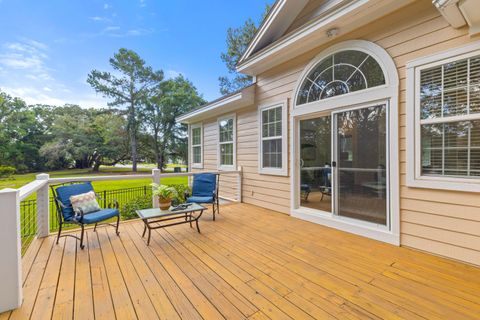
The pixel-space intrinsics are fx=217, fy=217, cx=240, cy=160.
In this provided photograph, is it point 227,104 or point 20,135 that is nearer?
point 227,104

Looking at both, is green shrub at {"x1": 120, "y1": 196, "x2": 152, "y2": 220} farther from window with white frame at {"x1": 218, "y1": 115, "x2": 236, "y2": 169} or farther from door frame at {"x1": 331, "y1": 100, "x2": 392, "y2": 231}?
door frame at {"x1": 331, "y1": 100, "x2": 392, "y2": 231}

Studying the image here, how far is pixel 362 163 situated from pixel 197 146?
5.94 m

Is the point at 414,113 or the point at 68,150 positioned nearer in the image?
the point at 414,113

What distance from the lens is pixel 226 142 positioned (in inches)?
257

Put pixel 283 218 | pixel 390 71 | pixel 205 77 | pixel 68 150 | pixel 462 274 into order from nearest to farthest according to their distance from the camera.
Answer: pixel 462 274 → pixel 390 71 → pixel 283 218 → pixel 205 77 → pixel 68 150

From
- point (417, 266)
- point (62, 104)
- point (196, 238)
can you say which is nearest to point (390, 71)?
point (417, 266)

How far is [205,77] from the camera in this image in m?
17.5

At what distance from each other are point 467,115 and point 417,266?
70.5 inches

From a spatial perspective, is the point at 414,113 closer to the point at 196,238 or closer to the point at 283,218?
the point at 283,218

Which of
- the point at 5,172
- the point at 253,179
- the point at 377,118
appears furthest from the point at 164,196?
the point at 5,172

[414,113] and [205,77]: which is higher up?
[205,77]

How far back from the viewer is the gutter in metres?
2.06

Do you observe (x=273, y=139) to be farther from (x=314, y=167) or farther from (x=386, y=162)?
(x=386, y=162)

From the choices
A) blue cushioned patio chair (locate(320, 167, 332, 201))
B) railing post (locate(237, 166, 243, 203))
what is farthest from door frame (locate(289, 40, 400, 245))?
railing post (locate(237, 166, 243, 203))
